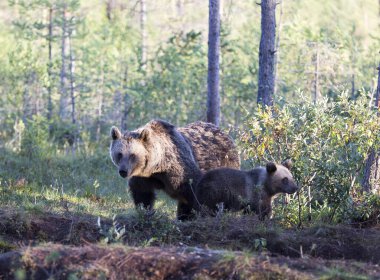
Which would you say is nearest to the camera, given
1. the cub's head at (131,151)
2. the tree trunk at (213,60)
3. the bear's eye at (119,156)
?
the cub's head at (131,151)

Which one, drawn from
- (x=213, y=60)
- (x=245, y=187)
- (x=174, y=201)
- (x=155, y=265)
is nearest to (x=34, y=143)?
(x=213, y=60)

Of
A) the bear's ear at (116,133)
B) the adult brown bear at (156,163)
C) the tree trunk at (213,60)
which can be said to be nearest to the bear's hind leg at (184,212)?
the adult brown bear at (156,163)

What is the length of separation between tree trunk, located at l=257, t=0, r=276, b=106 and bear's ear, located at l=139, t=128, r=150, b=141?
11.0ft

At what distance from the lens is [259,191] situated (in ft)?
30.0

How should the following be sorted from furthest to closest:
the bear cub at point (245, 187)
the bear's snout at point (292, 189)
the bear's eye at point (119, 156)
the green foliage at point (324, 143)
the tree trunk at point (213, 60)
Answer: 1. the tree trunk at point (213, 60)
2. the bear's eye at point (119, 156)
3. the bear cub at point (245, 187)
4. the bear's snout at point (292, 189)
5. the green foliage at point (324, 143)

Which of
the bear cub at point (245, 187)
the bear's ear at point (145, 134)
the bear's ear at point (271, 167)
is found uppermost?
the bear's ear at point (145, 134)

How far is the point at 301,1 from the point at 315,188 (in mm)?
29315

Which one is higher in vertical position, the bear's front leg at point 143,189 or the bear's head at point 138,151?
the bear's head at point 138,151

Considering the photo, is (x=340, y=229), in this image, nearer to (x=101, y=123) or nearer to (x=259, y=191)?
(x=259, y=191)

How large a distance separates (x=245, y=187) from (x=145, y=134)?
1572 mm

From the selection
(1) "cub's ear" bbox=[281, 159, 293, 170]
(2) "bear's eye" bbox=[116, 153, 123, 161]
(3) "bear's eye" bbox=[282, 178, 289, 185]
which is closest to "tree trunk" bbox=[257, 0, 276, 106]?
(1) "cub's ear" bbox=[281, 159, 293, 170]

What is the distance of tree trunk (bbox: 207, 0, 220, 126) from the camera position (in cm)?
1491

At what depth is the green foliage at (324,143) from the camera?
340 inches

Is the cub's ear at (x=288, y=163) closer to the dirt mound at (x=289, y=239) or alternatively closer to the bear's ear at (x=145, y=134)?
the dirt mound at (x=289, y=239)
